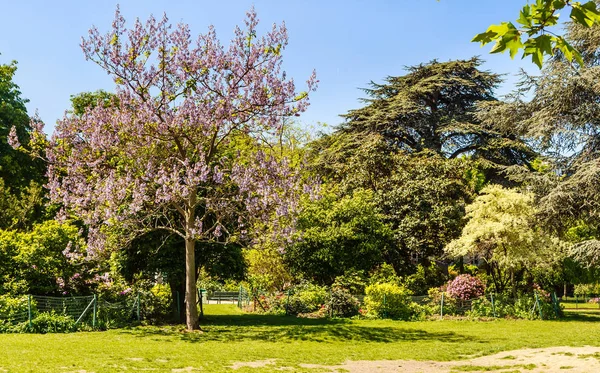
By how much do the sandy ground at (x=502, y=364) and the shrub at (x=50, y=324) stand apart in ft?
26.7

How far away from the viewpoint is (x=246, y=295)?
99.6 ft

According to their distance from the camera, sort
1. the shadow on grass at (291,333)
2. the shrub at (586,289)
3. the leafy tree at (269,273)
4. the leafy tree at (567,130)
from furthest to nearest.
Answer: the shrub at (586,289), the leafy tree at (269,273), the leafy tree at (567,130), the shadow on grass at (291,333)

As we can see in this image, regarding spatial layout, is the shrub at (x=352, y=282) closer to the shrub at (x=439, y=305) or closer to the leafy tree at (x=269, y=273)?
the shrub at (x=439, y=305)

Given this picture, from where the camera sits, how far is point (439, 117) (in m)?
36.6

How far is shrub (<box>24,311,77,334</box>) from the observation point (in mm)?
16609

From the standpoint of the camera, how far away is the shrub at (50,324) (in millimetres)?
16609

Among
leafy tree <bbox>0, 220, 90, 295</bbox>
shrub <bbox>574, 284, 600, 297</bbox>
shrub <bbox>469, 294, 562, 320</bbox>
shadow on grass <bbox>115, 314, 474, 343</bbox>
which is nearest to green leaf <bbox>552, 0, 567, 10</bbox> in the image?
shadow on grass <bbox>115, 314, 474, 343</bbox>

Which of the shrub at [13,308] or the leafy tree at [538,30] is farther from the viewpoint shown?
the shrub at [13,308]

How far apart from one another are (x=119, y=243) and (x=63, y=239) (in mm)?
2202

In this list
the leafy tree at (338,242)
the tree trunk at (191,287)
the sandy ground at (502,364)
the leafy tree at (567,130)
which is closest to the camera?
the sandy ground at (502,364)

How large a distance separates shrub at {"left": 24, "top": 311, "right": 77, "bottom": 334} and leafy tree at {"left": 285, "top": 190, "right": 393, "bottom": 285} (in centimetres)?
1156

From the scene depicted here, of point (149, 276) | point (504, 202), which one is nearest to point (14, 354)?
point (149, 276)

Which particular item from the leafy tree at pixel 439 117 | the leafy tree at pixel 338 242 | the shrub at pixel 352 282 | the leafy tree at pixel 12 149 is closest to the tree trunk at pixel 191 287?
the leafy tree at pixel 338 242

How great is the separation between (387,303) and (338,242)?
4198 millimetres
